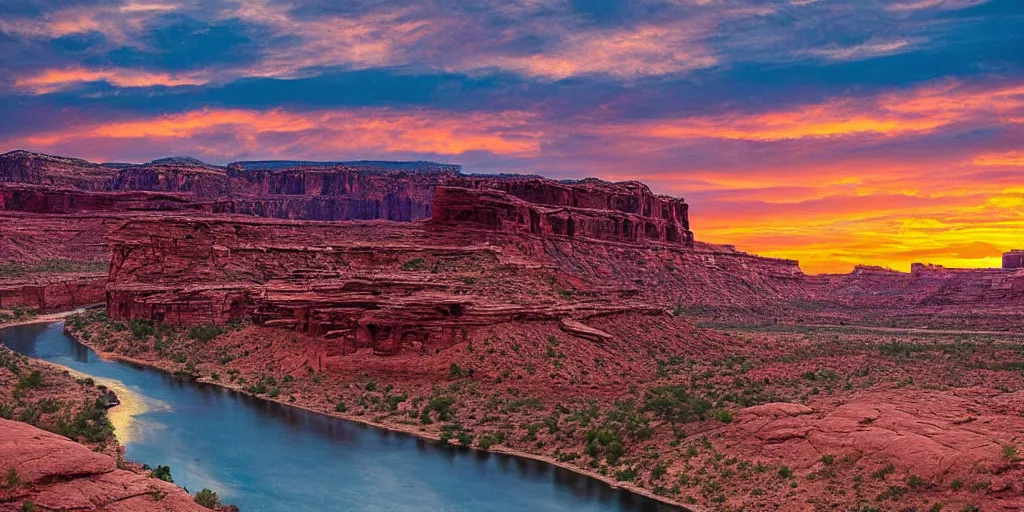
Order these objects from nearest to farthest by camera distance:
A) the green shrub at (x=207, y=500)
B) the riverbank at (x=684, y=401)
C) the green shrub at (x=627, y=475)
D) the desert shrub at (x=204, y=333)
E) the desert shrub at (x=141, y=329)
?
the green shrub at (x=207, y=500) → the riverbank at (x=684, y=401) → the green shrub at (x=627, y=475) → the desert shrub at (x=204, y=333) → the desert shrub at (x=141, y=329)

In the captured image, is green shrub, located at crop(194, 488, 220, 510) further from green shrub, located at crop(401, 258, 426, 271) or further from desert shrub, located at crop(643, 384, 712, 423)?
green shrub, located at crop(401, 258, 426, 271)

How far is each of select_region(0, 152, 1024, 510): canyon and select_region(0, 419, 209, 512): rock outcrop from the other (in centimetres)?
1403

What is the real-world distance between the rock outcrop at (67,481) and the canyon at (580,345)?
14.0 metres

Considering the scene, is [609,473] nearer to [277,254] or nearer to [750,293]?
[277,254]

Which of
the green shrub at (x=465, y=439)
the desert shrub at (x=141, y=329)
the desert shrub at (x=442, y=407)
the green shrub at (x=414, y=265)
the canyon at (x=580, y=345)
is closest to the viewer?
the canyon at (x=580, y=345)

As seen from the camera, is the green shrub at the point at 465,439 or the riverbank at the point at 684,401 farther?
the green shrub at the point at 465,439

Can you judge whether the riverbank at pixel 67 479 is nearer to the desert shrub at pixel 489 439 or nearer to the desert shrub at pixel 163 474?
the desert shrub at pixel 163 474

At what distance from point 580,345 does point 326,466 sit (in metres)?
15.5

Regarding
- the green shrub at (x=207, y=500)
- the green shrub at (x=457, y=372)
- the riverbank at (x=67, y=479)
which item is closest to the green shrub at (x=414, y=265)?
the green shrub at (x=457, y=372)

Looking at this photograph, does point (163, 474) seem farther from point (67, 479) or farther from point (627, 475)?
point (627, 475)

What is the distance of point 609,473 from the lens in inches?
1161

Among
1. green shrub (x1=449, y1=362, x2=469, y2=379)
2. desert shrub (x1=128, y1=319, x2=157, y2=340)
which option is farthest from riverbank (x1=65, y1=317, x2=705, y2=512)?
green shrub (x1=449, y1=362, x2=469, y2=379)

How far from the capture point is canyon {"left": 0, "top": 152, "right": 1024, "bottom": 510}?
2630 cm

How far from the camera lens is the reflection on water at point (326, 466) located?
27.3 m
